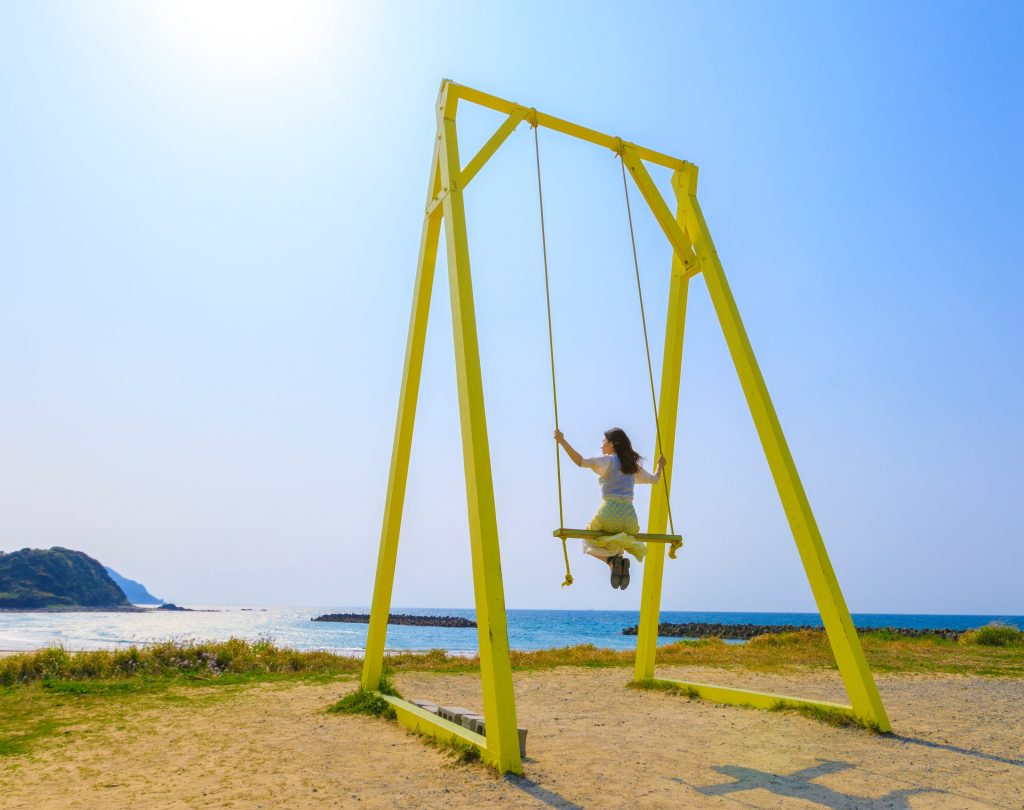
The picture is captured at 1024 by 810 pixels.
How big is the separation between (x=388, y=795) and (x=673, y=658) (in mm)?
10415

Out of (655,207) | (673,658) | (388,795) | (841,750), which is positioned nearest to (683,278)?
(655,207)

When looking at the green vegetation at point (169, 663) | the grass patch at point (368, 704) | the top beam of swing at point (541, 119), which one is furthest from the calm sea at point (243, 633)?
the top beam of swing at point (541, 119)

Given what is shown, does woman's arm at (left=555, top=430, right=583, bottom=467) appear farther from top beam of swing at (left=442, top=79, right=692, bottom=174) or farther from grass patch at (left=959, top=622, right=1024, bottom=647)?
grass patch at (left=959, top=622, right=1024, bottom=647)

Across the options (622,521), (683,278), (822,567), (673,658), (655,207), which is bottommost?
(673,658)

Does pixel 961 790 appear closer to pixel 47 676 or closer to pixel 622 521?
pixel 622 521

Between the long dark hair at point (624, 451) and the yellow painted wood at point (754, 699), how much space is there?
112 inches

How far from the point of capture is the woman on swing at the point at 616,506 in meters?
6.41

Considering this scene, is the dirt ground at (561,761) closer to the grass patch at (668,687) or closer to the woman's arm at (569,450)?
the grass patch at (668,687)

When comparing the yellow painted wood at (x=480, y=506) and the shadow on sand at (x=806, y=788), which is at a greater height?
the yellow painted wood at (x=480, y=506)

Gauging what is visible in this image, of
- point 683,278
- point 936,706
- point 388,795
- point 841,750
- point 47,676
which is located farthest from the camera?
point 47,676

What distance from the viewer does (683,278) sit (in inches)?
338

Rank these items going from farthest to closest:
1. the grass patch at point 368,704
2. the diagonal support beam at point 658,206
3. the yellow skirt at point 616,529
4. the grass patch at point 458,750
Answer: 1. the diagonal support beam at point 658,206
2. the grass patch at point 368,704
3. the yellow skirt at point 616,529
4. the grass patch at point 458,750

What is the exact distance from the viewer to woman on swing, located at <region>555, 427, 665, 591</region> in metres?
6.41

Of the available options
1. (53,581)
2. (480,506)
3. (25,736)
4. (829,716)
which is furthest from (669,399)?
(53,581)
